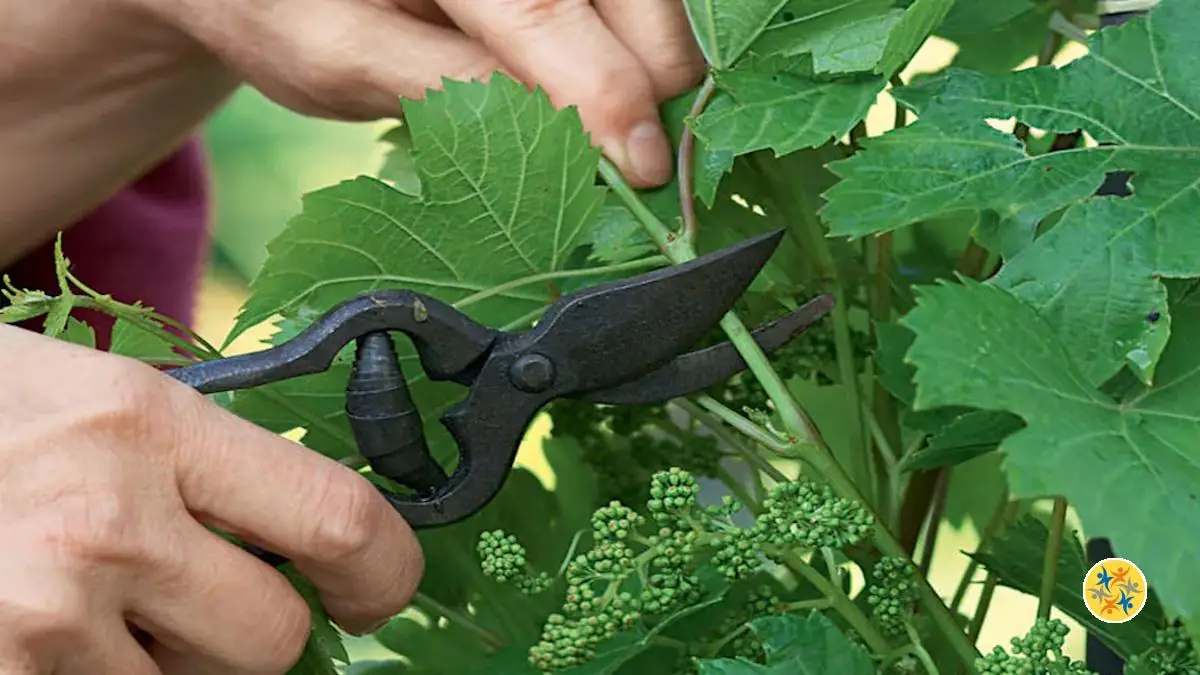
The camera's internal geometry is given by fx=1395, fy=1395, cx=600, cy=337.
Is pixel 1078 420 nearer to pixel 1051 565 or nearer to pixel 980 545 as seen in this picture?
pixel 1051 565

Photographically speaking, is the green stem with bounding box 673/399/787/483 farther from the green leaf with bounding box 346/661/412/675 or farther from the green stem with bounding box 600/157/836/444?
the green leaf with bounding box 346/661/412/675

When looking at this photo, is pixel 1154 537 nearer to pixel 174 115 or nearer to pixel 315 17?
pixel 315 17

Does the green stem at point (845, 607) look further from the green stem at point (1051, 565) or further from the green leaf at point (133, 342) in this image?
the green leaf at point (133, 342)

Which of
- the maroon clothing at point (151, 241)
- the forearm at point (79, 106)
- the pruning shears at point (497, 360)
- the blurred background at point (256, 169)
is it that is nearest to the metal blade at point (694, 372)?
the pruning shears at point (497, 360)

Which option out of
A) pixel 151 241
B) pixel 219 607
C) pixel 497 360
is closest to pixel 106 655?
pixel 219 607

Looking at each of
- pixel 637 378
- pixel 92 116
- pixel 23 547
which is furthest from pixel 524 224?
pixel 92 116

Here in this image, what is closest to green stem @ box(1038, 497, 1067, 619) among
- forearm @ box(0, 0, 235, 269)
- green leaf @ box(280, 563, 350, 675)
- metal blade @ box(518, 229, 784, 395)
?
metal blade @ box(518, 229, 784, 395)

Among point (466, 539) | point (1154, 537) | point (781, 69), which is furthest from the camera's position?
point (466, 539)
